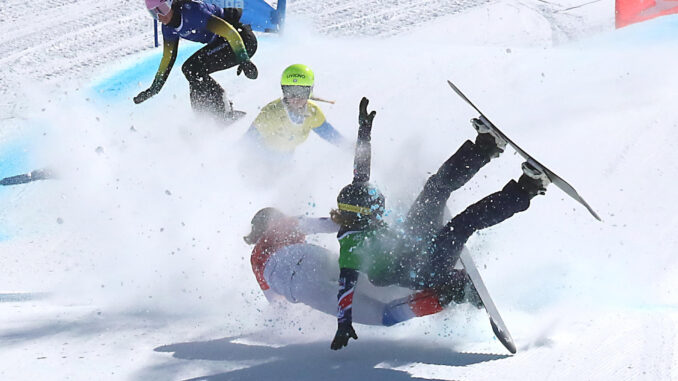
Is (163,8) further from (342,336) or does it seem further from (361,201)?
(342,336)

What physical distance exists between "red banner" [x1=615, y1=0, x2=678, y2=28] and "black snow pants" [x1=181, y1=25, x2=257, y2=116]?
5.33m

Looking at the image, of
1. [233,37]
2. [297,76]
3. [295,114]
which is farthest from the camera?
[233,37]

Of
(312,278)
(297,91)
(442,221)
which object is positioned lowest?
(312,278)

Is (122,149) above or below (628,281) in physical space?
above

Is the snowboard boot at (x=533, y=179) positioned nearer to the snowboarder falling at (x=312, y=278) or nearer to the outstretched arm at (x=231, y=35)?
the snowboarder falling at (x=312, y=278)

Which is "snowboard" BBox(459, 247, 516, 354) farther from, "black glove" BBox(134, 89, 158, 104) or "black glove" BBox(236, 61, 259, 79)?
"black glove" BBox(134, 89, 158, 104)

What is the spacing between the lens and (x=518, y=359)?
404 centimetres

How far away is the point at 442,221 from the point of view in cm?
473

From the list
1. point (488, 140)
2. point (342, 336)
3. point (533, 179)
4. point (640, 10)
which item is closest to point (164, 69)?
point (488, 140)

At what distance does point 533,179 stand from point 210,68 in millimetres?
3660

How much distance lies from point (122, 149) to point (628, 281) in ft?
15.7

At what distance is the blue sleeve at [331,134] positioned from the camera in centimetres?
625

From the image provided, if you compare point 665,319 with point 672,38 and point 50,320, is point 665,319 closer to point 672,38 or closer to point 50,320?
point 50,320

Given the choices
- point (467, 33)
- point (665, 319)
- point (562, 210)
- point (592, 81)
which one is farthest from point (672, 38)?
point (665, 319)
